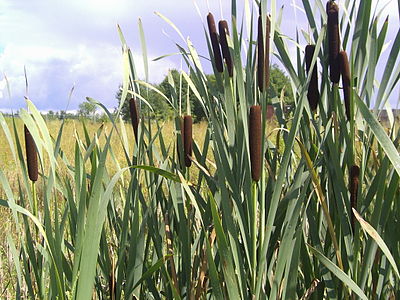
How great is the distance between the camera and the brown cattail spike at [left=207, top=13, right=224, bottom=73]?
664mm

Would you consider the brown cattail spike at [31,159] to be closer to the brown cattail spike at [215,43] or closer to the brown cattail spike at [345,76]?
the brown cattail spike at [215,43]

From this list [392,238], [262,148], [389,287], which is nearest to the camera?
[262,148]

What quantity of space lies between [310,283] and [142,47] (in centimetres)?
40

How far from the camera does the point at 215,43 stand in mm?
673

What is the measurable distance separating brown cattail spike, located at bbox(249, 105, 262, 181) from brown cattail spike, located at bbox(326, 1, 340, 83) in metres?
0.15

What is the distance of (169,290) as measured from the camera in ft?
2.41

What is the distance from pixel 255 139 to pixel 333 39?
0.60 feet

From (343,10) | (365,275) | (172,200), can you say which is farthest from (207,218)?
(343,10)

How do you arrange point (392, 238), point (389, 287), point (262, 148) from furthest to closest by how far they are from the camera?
1. point (389, 287)
2. point (392, 238)
3. point (262, 148)

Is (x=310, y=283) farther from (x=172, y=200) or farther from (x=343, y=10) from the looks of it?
(x=343, y=10)

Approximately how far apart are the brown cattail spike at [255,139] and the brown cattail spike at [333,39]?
15 centimetres

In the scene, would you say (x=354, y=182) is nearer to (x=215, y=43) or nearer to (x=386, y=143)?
(x=386, y=143)

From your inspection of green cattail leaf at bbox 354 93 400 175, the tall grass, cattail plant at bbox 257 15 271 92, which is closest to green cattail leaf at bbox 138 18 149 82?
the tall grass

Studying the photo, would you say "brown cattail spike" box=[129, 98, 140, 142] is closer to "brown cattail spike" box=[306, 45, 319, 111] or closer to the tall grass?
the tall grass
